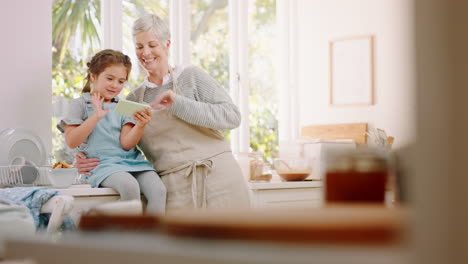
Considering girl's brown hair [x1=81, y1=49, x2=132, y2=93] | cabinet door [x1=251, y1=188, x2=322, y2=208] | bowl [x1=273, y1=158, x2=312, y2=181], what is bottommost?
cabinet door [x1=251, y1=188, x2=322, y2=208]

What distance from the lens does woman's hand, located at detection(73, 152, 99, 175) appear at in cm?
244

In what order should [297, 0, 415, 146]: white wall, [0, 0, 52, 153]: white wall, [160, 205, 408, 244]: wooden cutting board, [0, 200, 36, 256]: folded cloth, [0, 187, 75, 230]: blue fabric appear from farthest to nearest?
[297, 0, 415, 146]: white wall
[0, 0, 52, 153]: white wall
[0, 187, 75, 230]: blue fabric
[0, 200, 36, 256]: folded cloth
[160, 205, 408, 244]: wooden cutting board

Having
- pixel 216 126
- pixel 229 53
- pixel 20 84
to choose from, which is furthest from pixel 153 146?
pixel 229 53

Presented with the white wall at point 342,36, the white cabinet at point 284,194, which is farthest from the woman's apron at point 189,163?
the white wall at point 342,36

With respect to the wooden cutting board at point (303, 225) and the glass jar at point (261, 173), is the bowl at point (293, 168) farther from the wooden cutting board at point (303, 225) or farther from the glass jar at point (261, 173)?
the wooden cutting board at point (303, 225)

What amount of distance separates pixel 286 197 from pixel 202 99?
937mm

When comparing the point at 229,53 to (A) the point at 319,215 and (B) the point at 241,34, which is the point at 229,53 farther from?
(A) the point at 319,215

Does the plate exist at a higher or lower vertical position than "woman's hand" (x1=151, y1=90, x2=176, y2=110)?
lower

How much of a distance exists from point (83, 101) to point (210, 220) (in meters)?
2.26

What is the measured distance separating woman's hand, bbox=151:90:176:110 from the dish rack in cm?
47

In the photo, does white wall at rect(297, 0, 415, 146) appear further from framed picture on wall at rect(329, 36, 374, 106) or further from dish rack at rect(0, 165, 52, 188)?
dish rack at rect(0, 165, 52, 188)

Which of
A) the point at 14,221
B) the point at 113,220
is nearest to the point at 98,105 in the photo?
the point at 14,221

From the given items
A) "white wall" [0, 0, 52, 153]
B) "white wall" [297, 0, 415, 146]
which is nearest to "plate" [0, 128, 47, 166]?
"white wall" [0, 0, 52, 153]

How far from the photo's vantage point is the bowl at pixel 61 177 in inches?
89.7
